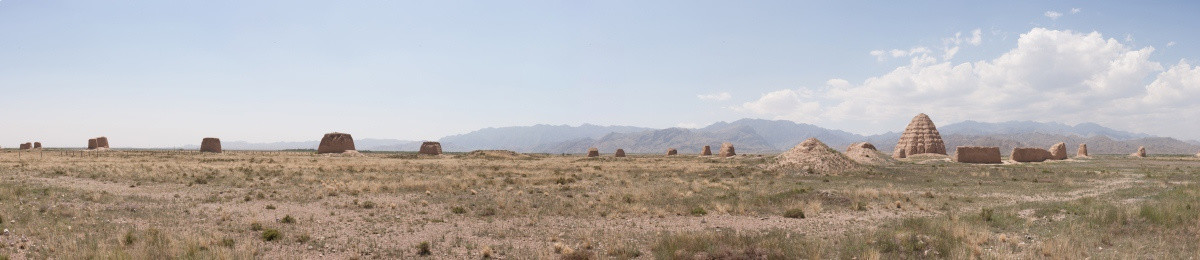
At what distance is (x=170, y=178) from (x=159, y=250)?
24.0m

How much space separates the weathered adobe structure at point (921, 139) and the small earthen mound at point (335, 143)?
262 feet

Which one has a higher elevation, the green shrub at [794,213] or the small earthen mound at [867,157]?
the small earthen mound at [867,157]

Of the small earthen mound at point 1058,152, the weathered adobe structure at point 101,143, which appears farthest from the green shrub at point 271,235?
the weathered adobe structure at point 101,143

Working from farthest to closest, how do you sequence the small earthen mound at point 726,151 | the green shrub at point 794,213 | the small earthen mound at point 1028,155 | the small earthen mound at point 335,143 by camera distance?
1. the small earthen mound at point 726,151
2. the small earthen mound at point 335,143
3. the small earthen mound at point 1028,155
4. the green shrub at point 794,213

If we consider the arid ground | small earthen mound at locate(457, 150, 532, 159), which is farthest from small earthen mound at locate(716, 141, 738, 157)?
the arid ground

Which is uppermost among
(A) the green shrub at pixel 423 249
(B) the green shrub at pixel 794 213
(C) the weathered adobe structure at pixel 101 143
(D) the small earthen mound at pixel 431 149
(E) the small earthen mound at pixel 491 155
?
(C) the weathered adobe structure at pixel 101 143

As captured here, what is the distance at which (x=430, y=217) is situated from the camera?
16.7m

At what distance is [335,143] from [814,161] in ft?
209

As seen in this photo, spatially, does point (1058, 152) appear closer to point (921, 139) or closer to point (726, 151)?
point (921, 139)

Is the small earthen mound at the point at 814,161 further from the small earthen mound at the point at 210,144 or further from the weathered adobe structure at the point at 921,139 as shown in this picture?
the small earthen mound at the point at 210,144

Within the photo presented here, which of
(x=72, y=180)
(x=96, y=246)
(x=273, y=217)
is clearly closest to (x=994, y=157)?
(x=273, y=217)

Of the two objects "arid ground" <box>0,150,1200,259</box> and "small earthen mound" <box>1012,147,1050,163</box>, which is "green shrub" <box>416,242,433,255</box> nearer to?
"arid ground" <box>0,150,1200,259</box>

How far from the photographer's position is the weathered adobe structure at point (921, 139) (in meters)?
79.9

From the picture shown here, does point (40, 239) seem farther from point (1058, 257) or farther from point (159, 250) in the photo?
point (1058, 257)
